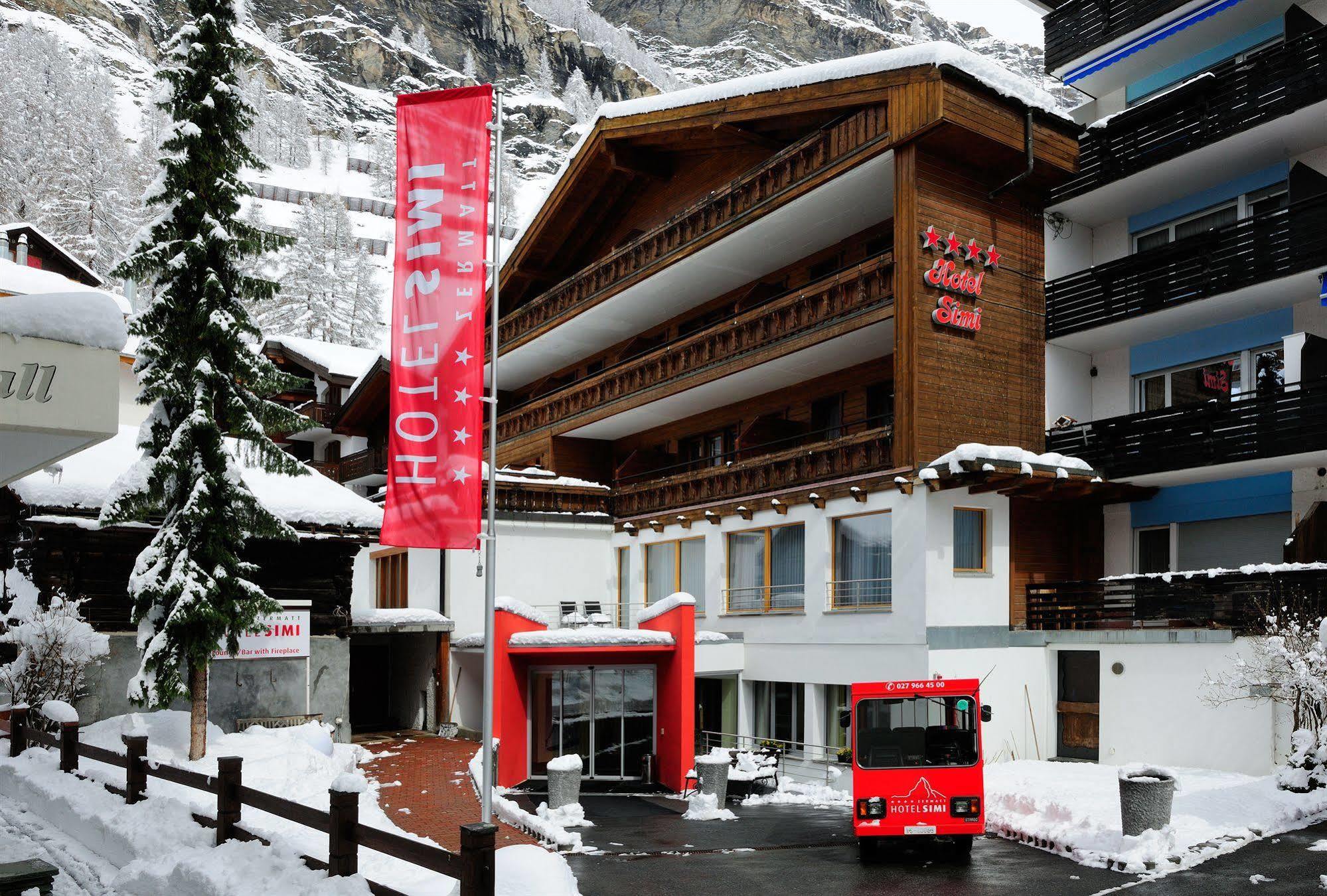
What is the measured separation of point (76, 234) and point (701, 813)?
71.8 metres

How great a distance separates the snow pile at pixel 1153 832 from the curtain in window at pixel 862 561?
17.4 feet

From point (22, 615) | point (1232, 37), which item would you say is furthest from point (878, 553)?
point (22, 615)

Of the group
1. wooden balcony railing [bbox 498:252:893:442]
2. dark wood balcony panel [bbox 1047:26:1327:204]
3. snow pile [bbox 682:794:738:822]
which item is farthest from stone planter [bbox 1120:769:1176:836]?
dark wood balcony panel [bbox 1047:26:1327:204]

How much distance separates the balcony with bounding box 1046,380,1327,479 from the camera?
22188mm

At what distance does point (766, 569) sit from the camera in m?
28.8

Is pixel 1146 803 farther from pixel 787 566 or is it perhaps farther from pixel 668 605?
pixel 787 566

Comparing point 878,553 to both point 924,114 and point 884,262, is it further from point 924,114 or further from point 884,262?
point 924,114

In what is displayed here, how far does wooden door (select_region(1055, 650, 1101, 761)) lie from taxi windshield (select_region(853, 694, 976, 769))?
8.68 metres

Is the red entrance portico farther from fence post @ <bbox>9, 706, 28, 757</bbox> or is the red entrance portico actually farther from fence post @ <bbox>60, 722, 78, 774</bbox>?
fence post @ <bbox>60, 722, 78, 774</bbox>

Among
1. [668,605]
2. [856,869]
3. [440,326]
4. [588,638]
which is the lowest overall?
[856,869]

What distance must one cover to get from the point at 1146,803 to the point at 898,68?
1641cm

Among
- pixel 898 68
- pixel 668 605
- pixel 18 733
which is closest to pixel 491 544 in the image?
pixel 18 733

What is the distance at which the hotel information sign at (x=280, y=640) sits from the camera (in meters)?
24.7

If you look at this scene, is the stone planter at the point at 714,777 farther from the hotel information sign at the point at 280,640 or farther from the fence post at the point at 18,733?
the fence post at the point at 18,733
